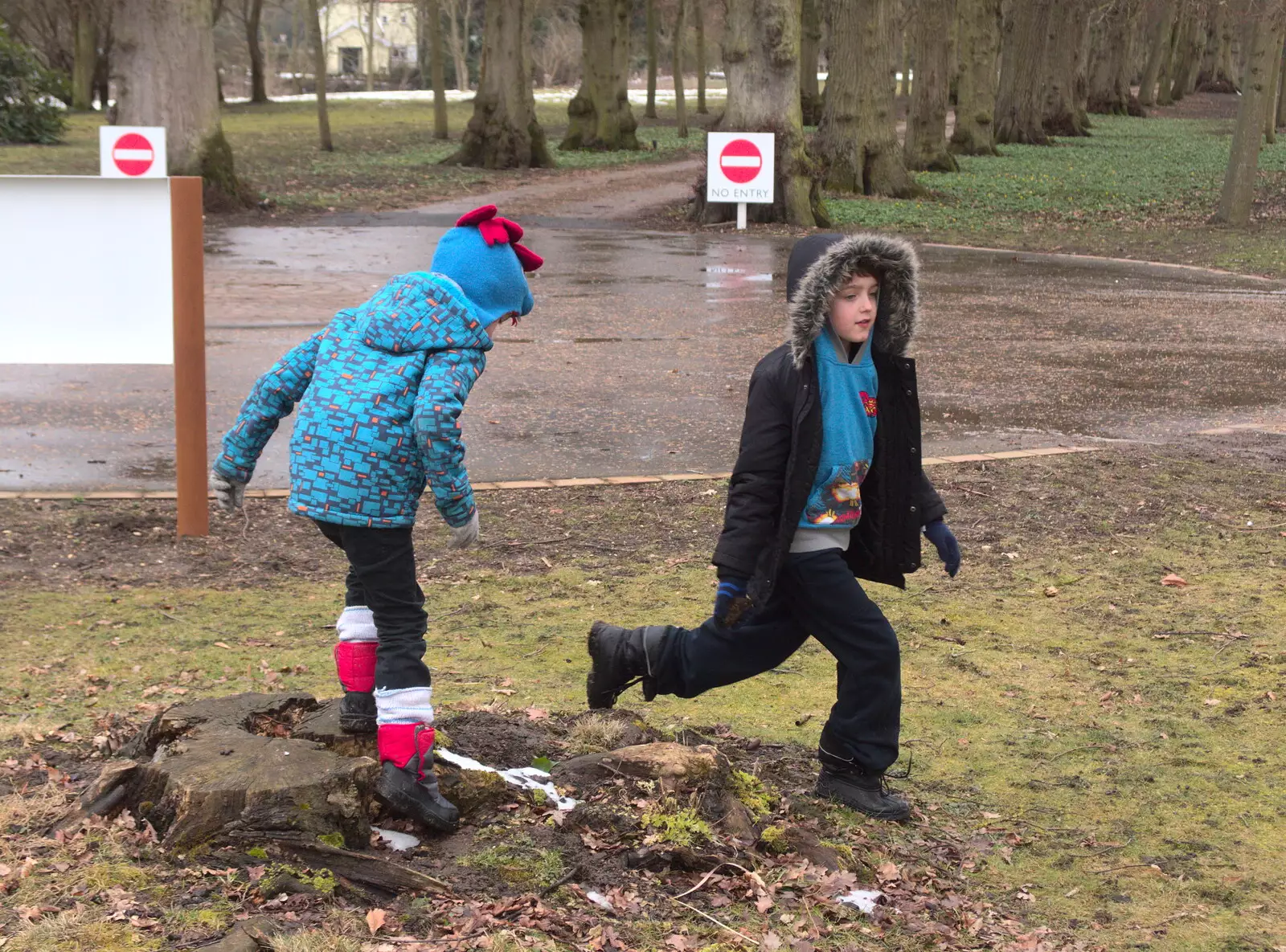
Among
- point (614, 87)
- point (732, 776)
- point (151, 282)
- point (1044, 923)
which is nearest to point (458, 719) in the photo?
point (732, 776)

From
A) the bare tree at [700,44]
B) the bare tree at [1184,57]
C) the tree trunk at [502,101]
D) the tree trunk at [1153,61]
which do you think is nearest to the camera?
the tree trunk at [502,101]

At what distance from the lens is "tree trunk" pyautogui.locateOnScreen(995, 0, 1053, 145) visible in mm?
42438

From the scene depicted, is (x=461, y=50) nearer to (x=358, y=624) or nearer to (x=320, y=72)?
(x=320, y=72)

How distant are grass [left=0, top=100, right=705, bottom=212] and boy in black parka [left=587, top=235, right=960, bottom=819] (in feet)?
67.7

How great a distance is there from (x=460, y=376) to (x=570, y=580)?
278cm

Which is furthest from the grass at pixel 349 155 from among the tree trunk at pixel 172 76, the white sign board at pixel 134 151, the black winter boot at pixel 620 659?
the black winter boot at pixel 620 659

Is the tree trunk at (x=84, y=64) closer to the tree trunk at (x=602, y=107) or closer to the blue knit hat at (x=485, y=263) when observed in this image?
the tree trunk at (x=602, y=107)

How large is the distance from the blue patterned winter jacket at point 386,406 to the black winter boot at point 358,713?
54 cm

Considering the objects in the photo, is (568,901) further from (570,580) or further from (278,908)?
(570,580)

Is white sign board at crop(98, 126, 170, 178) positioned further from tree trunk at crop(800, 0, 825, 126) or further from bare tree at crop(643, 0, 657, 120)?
bare tree at crop(643, 0, 657, 120)

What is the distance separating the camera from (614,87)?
39.9 metres

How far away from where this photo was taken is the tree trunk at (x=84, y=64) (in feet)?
158

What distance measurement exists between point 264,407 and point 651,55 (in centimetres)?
4614

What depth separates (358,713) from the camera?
402cm
